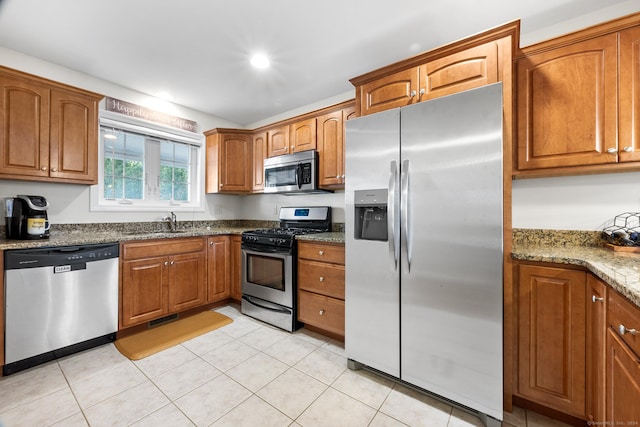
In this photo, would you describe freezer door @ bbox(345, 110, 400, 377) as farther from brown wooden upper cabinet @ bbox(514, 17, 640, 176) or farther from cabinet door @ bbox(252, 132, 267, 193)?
cabinet door @ bbox(252, 132, 267, 193)

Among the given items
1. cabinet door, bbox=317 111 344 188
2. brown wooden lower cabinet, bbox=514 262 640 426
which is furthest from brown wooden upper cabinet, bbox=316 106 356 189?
brown wooden lower cabinet, bbox=514 262 640 426

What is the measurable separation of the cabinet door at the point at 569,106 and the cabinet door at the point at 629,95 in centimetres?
3

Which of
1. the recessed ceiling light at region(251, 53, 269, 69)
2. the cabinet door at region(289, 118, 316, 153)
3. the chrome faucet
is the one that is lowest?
the chrome faucet

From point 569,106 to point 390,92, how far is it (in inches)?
43.0

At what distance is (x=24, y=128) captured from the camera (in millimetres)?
2154

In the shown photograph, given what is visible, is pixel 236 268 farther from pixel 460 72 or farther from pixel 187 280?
pixel 460 72

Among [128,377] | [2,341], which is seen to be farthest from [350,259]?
[2,341]

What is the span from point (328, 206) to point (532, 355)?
2.17m

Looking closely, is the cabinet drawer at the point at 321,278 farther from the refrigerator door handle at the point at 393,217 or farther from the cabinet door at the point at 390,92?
the cabinet door at the point at 390,92

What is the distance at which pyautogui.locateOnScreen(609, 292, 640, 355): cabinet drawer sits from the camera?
929mm

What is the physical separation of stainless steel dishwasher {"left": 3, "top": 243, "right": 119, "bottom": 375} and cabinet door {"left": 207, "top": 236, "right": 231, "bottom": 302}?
900mm

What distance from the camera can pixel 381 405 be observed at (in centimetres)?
165

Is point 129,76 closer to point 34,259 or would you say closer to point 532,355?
point 34,259

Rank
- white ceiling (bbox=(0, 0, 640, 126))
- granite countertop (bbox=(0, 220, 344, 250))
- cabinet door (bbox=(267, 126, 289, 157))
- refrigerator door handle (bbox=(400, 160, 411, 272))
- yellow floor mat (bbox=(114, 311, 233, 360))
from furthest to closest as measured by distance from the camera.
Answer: cabinet door (bbox=(267, 126, 289, 157)) → yellow floor mat (bbox=(114, 311, 233, 360)) → granite countertop (bbox=(0, 220, 344, 250)) → white ceiling (bbox=(0, 0, 640, 126)) → refrigerator door handle (bbox=(400, 160, 411, 272))
